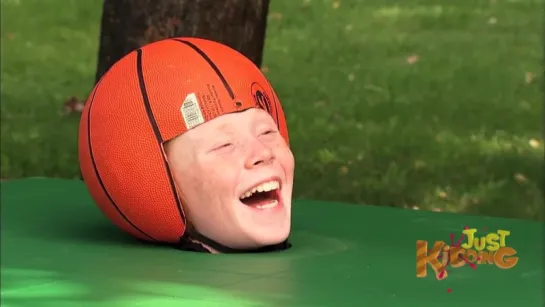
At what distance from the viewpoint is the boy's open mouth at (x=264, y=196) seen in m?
5.73

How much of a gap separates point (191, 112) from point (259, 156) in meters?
0.42

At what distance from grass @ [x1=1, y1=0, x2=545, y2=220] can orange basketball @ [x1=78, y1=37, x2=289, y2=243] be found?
2668 mm

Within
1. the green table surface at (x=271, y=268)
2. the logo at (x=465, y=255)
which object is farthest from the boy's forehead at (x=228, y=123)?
the logo at (x=465, y=255)

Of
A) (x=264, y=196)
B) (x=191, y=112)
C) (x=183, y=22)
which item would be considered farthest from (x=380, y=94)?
(x=191, y=112)

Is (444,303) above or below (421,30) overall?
below

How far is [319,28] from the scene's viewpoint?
1216cm

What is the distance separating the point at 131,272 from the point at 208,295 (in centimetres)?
64

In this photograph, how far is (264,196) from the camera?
5.92 meters

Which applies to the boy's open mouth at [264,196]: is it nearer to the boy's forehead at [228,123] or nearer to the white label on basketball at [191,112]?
the boy's forehead at [228,123]

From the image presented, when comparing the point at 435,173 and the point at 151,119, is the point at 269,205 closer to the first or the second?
the point at 151,119

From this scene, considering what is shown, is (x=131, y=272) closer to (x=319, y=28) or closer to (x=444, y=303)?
(x=444, y=303)

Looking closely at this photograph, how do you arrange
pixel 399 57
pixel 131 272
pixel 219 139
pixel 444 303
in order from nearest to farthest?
pixel 444 303 → pixel 131 272 → pixel 219 139 → pixel 399 57

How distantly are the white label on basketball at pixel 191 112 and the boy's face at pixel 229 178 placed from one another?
1.3 inches

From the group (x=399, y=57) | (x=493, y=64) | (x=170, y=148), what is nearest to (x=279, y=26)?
(x=399, y=57)
